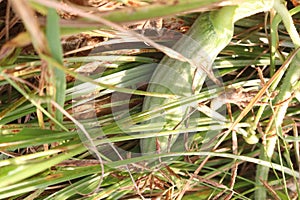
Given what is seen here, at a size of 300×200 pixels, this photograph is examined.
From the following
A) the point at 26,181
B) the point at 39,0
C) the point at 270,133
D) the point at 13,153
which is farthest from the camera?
the point at 270,133

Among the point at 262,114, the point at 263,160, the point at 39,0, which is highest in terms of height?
the point at 39,0

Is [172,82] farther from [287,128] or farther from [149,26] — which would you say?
[287,128]

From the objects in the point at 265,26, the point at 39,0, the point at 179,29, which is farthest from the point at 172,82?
the point at 39,0

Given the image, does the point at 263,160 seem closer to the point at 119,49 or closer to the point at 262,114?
the point at 262,114

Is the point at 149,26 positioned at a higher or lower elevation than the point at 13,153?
higher

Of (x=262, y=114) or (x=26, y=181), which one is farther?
(x=262, y=114)

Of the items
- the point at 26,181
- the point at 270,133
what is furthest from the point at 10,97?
the point at 270,133

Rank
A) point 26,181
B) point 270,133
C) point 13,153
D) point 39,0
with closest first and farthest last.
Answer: point 39,0, point 26,181, point 13,153, point 270,133
